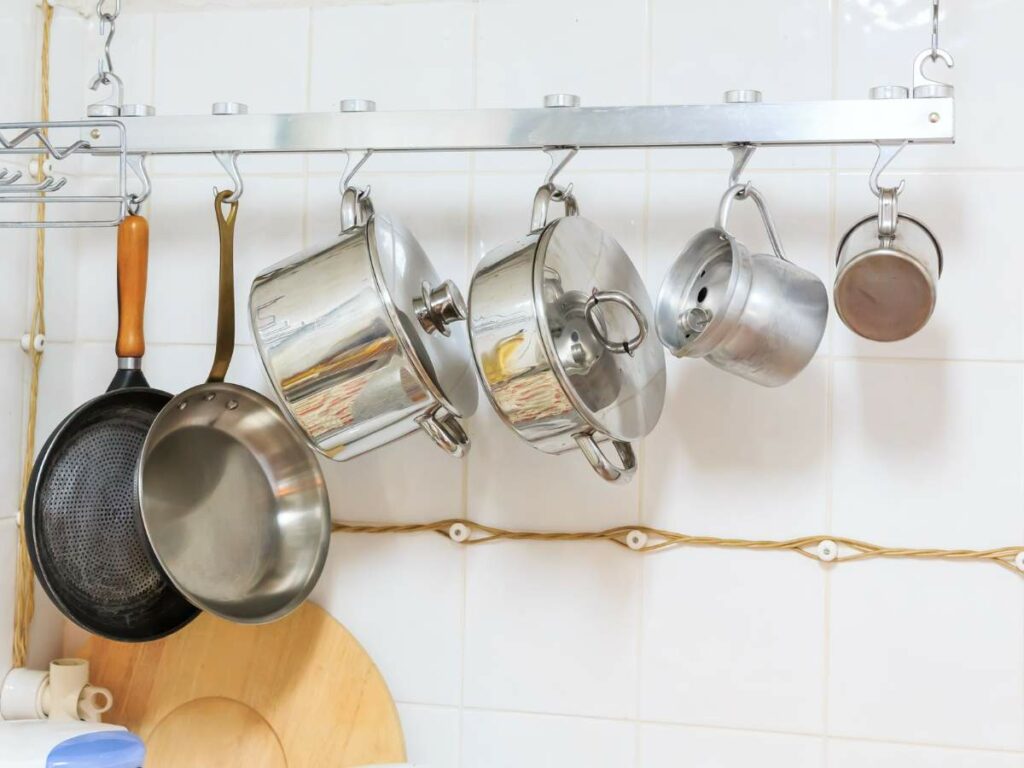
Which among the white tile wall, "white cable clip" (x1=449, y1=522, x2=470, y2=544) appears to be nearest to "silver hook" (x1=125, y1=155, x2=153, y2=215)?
the white tile wall

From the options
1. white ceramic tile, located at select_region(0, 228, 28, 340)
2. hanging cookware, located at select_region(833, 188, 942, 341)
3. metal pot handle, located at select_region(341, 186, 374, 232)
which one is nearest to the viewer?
hanging cookware, located at select_region(833, 188, 942, 341)

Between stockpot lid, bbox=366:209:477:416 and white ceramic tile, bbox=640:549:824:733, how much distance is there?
290mm

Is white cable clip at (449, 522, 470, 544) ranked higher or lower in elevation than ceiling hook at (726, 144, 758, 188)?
lower

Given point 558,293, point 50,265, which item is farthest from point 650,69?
point 50,265

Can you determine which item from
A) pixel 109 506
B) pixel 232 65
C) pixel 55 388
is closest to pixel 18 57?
pixel 232 65

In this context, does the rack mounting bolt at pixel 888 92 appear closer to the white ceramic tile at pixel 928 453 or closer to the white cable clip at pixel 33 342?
the white ceramic tile at pixel 928 453

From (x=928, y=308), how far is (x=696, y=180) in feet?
0.96

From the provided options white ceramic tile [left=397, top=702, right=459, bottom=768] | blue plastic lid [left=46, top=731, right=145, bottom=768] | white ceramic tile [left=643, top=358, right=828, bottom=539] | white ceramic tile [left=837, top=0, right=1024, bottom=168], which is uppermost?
white ceramic tile [left=837, top=0, right=1024, bottom=168]

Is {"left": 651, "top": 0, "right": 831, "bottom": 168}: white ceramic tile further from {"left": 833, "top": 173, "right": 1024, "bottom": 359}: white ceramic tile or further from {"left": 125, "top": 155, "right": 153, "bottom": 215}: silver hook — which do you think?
{"left": 125, "top": 155, "right": 153, "bottom": 215}: silver hook

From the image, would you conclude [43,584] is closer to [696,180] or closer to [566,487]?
[566,487]

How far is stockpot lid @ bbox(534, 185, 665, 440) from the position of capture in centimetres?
87

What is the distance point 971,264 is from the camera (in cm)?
100

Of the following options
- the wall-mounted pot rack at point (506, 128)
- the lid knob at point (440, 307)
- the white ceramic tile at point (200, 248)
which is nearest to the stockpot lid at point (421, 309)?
the lid knob at point (440, 307)

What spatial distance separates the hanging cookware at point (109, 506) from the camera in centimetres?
101
